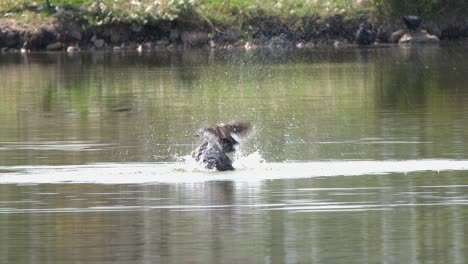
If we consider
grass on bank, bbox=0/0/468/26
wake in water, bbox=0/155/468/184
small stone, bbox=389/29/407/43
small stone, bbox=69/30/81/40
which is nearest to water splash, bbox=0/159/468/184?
wake in water, bbox=0/155/468/184

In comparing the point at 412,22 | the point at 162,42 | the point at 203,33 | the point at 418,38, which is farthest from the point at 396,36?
the point at 162,42

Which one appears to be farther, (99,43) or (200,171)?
(99,43)

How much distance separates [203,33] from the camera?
64750 millimetres

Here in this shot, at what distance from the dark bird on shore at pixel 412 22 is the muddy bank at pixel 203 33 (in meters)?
0.26

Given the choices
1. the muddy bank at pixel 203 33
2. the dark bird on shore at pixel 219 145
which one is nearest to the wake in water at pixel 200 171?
the dark bird on shore at pixel 219 145

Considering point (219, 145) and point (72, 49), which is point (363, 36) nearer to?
point (72, 49)

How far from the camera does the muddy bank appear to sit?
6334 centimetres

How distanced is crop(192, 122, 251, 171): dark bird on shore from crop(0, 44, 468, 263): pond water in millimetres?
158

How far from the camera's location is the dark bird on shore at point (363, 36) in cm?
6274

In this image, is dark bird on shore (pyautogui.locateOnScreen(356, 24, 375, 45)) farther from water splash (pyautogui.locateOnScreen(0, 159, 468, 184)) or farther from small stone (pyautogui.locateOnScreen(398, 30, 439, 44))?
water splash (pyautogui.locateOnScreen(0, 159, 468, 184))

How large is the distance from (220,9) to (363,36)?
6582mm

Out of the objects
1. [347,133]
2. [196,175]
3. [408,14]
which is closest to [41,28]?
[408,14]

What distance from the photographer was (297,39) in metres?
64.6

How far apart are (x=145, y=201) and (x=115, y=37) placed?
47.9 meters
